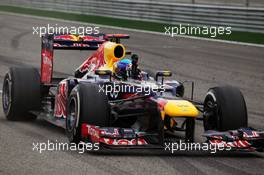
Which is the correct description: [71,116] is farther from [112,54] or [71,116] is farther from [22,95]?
[22,95]

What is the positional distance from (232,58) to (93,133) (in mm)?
12989

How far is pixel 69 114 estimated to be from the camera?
10.4m

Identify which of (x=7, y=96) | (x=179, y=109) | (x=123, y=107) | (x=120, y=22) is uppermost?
(x=179, y=109)

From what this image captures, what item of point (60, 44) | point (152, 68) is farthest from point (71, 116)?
point (152, 68)

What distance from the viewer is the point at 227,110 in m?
10.2

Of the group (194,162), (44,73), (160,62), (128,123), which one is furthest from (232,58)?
(194,162)

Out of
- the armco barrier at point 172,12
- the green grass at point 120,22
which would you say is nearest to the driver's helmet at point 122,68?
the green grass at point 120,22

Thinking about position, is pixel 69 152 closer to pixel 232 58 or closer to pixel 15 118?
pixel 15 118

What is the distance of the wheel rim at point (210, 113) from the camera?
10414mm

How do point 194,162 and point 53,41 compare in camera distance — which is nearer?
point 194,162

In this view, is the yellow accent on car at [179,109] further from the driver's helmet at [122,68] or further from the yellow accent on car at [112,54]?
the yellow accent on car at [112,54]

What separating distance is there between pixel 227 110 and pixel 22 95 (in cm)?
350

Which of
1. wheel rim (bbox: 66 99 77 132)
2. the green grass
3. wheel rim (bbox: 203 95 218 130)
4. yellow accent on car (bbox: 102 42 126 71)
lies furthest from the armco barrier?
wheel rim (bbox: 66 99 77 132)

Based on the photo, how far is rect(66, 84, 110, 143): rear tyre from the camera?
986cm
